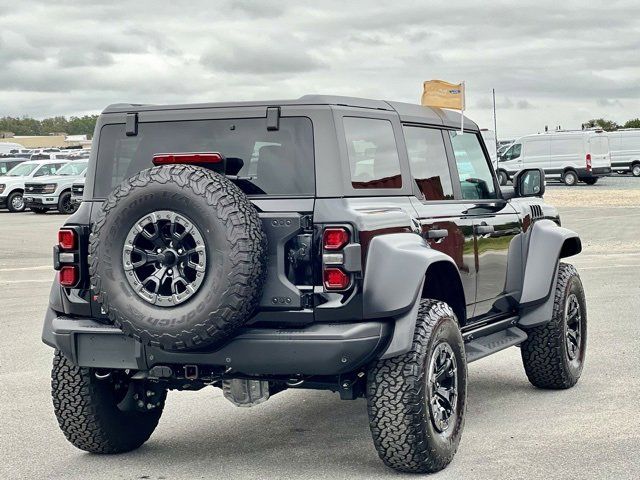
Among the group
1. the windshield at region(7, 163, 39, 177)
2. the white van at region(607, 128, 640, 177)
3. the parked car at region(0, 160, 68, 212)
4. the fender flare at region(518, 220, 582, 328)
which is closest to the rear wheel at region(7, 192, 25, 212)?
the parked car at region(0, 160, 68, 212)

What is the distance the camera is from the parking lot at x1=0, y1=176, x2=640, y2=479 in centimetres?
598

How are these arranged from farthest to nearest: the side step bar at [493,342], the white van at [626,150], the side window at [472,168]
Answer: the white van at [626,150]
the side window at [472,168]
the side step bar at [493,342]

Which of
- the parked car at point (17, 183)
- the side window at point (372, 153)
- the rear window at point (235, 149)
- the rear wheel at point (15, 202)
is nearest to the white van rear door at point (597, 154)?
the parked car at point (17, 183)

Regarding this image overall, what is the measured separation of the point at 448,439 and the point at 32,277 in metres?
12.0

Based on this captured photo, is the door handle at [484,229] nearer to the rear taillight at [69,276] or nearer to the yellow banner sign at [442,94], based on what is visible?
the yellow banner sign at [442,94]

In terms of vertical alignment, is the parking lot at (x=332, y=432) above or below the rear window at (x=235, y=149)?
below

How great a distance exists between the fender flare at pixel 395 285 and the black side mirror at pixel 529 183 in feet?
7.62

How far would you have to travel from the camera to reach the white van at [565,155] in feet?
158

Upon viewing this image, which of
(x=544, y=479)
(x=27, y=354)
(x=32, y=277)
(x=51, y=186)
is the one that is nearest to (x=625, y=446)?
(x=544, y=479)

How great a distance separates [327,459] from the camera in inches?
244

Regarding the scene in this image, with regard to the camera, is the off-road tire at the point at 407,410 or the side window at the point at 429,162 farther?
the side window at the point at 429,162

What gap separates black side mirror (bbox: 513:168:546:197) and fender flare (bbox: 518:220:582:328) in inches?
10.9

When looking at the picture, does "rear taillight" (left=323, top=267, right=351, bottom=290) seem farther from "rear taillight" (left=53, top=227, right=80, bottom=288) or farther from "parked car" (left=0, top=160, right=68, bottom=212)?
"parked car" (left=0, top=160, right=68, bottom=212)

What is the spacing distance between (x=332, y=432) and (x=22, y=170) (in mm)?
33904
